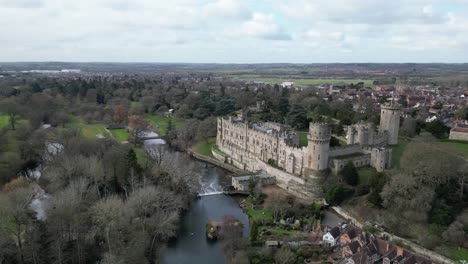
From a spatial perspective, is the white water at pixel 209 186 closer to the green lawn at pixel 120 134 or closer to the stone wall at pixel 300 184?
the stone wall at pixel 300 184

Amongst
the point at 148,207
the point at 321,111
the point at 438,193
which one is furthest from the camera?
the point at 321,111

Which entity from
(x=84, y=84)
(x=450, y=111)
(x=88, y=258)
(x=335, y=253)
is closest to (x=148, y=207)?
(x=88, y=258)

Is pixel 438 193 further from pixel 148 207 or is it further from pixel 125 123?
pixel 125 123

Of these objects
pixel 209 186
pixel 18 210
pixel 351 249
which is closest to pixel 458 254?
pixel 351 249

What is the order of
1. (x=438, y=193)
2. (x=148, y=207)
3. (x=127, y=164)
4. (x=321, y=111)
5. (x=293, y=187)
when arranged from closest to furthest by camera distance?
(x=148, y=207), (x=438, y=193), (x=127, y=164), (x=293, y=187), (x=321, y=111)

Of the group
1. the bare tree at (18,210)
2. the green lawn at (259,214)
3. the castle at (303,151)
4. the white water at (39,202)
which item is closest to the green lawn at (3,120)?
the white water at (39,202)

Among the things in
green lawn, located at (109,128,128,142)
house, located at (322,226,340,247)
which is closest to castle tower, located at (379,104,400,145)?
house, located at (322,226,340,247)
